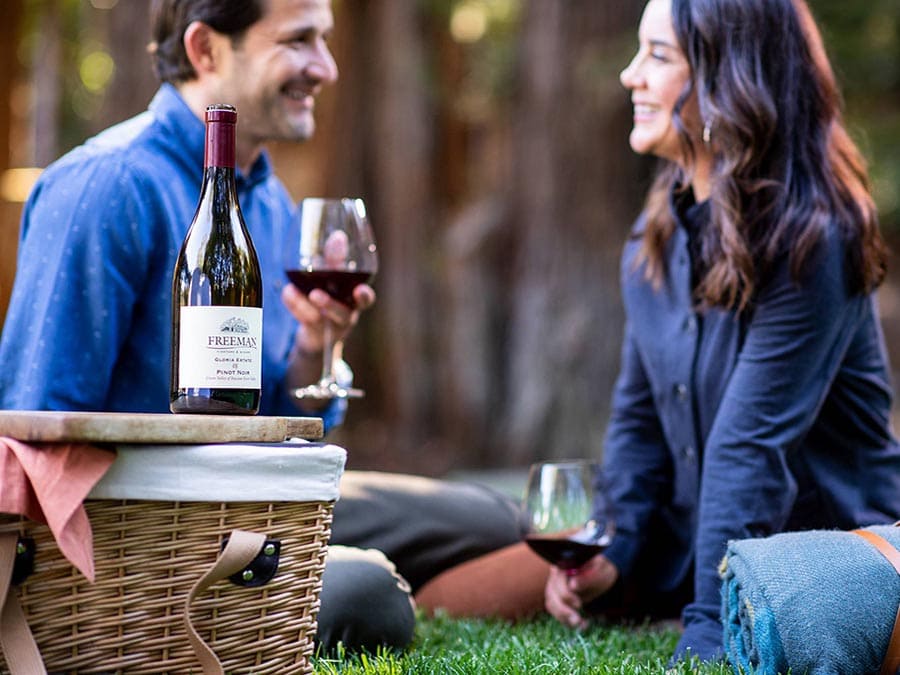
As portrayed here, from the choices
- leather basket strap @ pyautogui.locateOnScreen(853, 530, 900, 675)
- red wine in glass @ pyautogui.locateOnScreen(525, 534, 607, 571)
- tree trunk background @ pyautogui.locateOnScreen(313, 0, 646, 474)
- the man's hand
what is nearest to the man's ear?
the man's hand

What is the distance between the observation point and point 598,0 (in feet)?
24.6

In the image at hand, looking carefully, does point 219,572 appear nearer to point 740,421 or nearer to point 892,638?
point 892,638

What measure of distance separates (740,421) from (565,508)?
17.2 inches

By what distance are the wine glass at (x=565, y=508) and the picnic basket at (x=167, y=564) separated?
85 centimetres

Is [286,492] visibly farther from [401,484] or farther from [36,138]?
[36,138]

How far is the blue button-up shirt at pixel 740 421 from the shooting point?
2674mm

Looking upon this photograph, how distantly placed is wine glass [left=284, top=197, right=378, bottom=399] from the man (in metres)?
0.04

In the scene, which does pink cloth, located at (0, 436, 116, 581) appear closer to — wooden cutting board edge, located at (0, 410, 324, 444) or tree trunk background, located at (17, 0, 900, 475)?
wooden cutting board edge, located at (0, 410, 324, 444)

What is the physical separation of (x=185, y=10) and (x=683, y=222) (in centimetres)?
139

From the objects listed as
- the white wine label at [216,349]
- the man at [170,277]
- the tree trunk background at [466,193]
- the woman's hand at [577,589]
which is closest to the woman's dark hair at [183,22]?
the man at [170,277]

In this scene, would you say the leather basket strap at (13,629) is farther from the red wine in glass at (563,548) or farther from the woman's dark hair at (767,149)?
the woman's dark hair at (767,149)

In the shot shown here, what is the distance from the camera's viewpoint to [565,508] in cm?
266

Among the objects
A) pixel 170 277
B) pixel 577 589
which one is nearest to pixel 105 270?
pixel 170 277

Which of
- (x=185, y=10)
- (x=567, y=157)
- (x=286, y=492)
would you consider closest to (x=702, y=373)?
(x=286, y=492)
